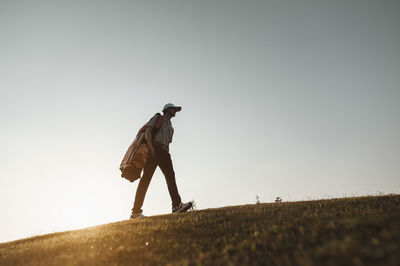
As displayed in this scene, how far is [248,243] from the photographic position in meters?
3.65

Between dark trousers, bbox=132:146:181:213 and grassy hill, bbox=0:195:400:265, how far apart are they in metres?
1.70

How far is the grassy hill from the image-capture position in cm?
268

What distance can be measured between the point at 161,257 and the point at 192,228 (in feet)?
4.69

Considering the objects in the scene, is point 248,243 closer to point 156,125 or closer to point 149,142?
point 149,142

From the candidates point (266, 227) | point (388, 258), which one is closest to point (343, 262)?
point (388, 258)

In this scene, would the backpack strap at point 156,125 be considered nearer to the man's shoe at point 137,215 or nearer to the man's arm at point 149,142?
the man's arm at point 149,142

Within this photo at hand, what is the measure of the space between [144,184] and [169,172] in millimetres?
876

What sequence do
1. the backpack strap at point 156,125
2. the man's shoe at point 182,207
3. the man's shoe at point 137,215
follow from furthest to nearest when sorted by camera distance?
the backpack strap at point 156,125, the man's shoe at point 137,215, the man's shoe at point 182,207

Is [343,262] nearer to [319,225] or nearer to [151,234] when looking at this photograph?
[319,225]

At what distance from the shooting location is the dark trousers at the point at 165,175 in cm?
756

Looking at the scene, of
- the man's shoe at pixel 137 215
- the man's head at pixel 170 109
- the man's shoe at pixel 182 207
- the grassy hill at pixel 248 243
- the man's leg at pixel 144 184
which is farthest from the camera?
the man's head at pixel 170 109

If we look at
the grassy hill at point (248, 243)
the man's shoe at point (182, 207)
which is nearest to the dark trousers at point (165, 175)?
the man's shoe at point (182, 207)

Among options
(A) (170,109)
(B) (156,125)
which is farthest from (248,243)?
(A) (170,109)

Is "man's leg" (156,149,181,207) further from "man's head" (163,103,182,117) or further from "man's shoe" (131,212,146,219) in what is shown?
"man's head" (163,103,182,117)
